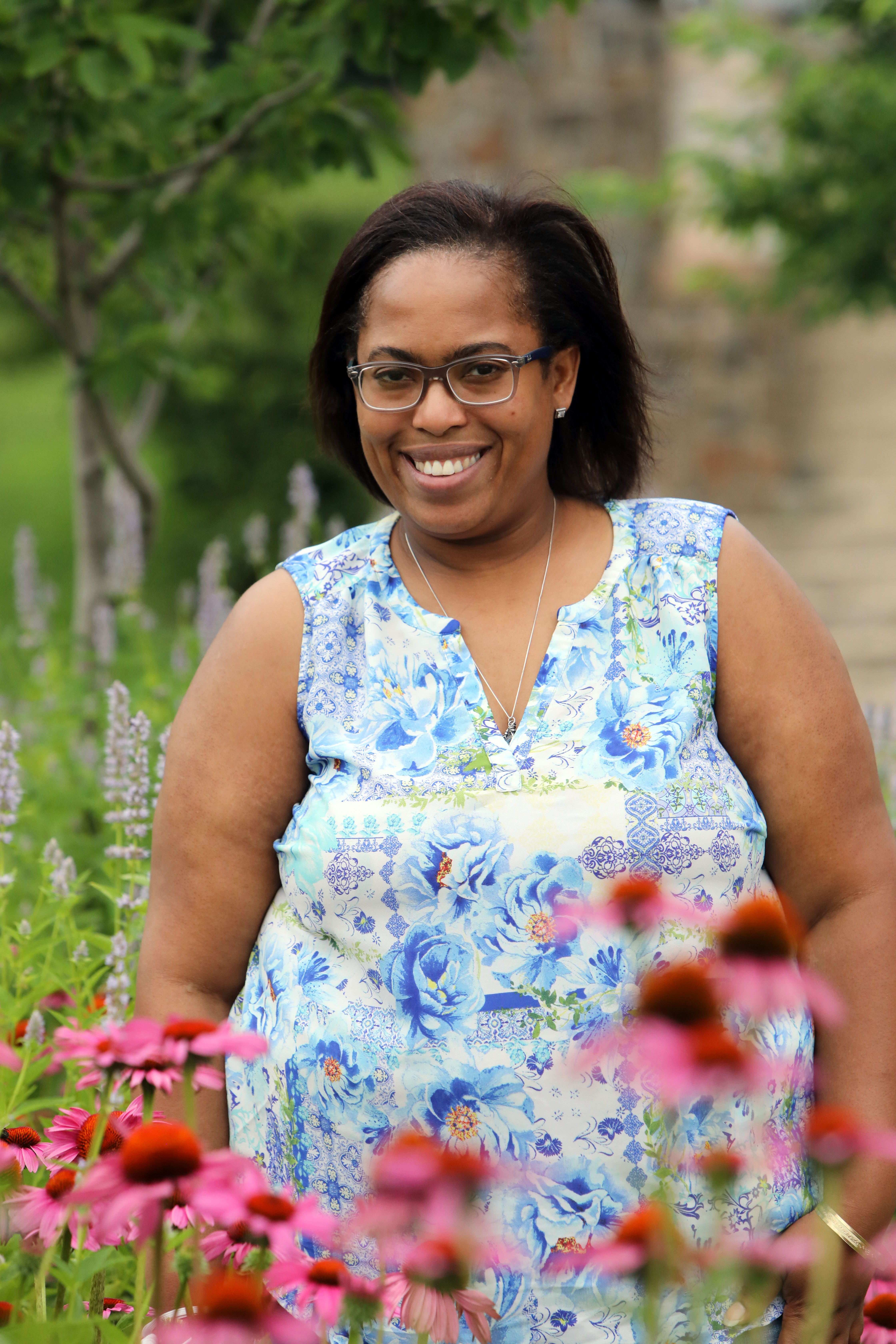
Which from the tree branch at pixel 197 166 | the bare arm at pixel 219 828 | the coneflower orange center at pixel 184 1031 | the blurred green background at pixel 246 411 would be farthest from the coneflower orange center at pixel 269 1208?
the blurred green background at pixel 246 411

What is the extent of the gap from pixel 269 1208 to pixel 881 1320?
83 cm

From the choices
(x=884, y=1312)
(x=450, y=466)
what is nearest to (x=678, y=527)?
(x=450, y=466)

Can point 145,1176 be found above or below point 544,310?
below

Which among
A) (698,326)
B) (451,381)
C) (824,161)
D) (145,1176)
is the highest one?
(698,326)

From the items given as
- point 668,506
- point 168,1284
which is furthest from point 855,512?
point 168,1284

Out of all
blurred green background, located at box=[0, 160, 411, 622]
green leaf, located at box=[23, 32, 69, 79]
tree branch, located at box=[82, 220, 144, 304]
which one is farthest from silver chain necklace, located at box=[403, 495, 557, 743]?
blurred green background, located at box=[0, 160, 411, 622]

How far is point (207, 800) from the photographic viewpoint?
2.09 m

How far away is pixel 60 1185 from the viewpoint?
4.48ft

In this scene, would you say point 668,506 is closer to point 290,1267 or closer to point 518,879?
point 518,879

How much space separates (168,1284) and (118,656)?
7.47 ft

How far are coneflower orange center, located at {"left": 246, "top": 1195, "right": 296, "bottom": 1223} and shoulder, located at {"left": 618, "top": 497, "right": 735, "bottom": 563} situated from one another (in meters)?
1.33

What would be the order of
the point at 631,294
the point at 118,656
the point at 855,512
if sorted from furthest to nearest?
the point at 631,294, the point at 855,512, the point at 118,656

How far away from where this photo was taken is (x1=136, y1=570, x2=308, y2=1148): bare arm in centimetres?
209

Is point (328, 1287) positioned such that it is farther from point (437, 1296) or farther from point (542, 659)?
point (542, 659)
